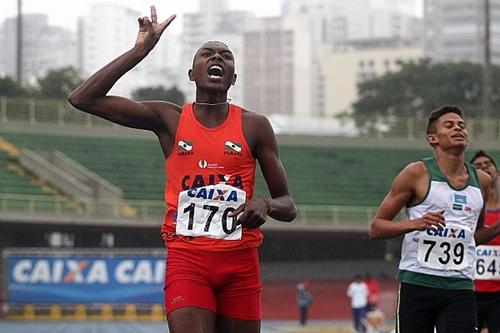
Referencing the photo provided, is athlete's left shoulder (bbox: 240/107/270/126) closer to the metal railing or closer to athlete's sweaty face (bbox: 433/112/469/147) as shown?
athlete's sweaty face (bbox: 433/112/469/147)

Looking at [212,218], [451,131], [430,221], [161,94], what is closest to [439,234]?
[430,221]

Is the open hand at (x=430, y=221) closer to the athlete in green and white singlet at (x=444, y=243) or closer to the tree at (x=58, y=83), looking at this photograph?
the athlete in green and white singlet at (x=444, y=243)

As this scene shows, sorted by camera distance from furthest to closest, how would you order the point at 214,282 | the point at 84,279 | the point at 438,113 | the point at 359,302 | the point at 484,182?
the point at 84,279, the point at 359,302, the point at 484,182, the point at 438,113, the point at 214,282

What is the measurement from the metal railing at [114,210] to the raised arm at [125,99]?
3105cm

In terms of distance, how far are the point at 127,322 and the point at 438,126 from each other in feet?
86.0

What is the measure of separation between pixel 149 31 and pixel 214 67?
Answer: 0.41m

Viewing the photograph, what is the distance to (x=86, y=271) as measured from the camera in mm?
35531

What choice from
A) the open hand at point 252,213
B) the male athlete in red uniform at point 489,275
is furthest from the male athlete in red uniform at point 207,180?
the male athlete in red uniform at point 489,275

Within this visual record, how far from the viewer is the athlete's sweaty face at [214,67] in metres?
7.21

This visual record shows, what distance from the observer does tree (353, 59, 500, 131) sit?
9156cm

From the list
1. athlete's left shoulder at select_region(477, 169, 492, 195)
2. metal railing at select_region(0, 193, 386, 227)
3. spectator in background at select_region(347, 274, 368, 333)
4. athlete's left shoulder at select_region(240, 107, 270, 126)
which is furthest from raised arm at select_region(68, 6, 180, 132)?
metal railing at select_region(0, 193, 386, 227)

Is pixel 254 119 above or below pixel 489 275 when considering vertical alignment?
above

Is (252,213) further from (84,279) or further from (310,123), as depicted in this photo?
(310,123)

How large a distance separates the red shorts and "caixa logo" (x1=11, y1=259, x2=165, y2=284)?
28.2 meters
